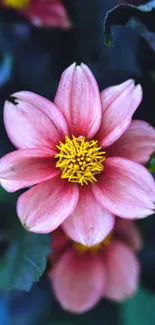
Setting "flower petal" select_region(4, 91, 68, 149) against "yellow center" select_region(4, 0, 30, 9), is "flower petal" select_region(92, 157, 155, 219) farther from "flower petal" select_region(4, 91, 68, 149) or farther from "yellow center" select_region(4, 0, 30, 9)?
"yellow center" select_region(4, 0, 30, 9)

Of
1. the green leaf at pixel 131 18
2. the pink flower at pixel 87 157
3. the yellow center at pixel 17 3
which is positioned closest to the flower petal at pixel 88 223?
the pink flower at pixel 87 157

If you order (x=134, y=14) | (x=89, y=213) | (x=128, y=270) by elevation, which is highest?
(x=134, y=14)

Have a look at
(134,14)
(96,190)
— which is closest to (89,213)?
(96,190)

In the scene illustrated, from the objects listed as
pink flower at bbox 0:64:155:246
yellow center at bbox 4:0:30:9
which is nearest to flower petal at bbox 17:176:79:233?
pink flower at bbox 0:64:155:246

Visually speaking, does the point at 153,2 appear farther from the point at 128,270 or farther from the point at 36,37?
the point at 128,270

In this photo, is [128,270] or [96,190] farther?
[128,270]

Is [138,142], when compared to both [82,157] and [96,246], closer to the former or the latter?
[82,157]
